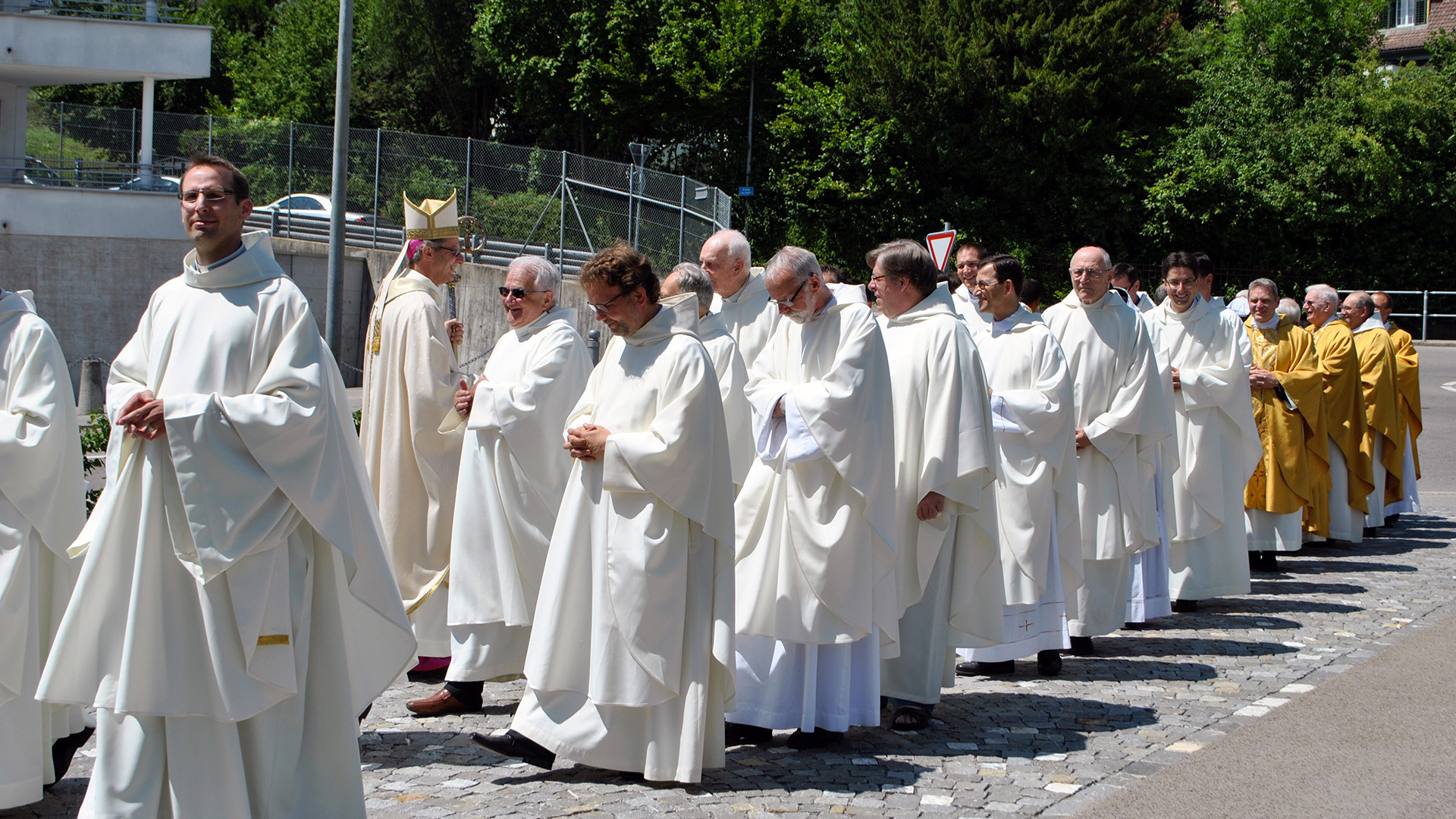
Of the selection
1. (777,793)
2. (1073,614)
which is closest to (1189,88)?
(1073,614)

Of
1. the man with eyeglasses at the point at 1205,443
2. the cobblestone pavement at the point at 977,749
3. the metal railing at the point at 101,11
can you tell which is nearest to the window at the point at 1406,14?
the metal railing at the point at 101,11

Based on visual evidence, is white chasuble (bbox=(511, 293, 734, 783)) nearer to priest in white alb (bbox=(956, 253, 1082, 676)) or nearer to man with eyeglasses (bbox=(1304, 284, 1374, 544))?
priest in white alb (bbox=(956, 253, 1082, 676))

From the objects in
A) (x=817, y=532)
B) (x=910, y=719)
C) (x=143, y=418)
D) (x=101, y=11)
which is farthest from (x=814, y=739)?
(x=101, y=11)

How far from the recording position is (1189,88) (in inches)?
1341

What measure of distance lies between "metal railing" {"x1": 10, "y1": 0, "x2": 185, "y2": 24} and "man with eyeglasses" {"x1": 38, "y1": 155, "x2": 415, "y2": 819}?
2511 cm

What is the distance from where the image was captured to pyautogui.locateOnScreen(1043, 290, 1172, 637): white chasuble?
7824 mm

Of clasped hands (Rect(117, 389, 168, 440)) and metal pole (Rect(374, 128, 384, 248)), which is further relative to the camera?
metal pole (Rect(374, 128, 384, 248))

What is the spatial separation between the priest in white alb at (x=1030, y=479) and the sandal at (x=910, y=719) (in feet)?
3.78

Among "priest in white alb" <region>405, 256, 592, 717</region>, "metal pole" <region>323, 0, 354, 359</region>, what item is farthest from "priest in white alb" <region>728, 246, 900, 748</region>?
"metal pole" <region>323, 0, 354, 359</region>

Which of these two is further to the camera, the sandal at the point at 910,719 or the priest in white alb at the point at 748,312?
the priest in white alb at the point at 748,312

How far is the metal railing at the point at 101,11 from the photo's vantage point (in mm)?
26312

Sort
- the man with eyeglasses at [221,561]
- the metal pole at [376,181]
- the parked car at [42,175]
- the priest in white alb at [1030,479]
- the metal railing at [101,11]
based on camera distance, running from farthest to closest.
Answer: the metal railing at [101,11] < the parked car at [42,175] < the metal pole at [376,181] < the priest in white alb at [1030,479] < the man with eyeglasses at [221,561]

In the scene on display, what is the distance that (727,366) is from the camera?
6426mm

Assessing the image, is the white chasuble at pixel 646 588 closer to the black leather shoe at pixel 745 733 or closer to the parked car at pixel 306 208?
the black leather shoe at pixel 745 733
